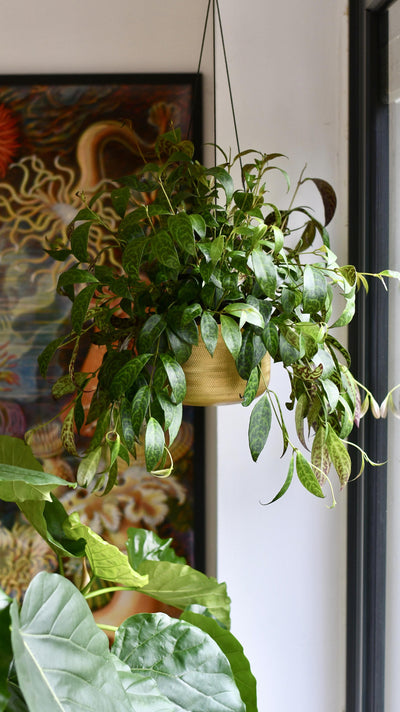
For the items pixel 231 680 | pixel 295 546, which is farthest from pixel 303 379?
Result: pixel 295 546

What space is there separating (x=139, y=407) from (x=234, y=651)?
49 cm

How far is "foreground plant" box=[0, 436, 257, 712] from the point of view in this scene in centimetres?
63

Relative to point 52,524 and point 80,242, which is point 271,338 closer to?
point 80,242

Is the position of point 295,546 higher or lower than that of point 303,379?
lower

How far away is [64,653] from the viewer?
0.66 meters

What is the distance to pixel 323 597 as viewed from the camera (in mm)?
1615

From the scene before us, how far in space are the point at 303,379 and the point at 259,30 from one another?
90 cm

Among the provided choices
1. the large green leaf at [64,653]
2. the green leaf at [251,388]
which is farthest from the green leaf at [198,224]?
the large green leaf at [64,653]

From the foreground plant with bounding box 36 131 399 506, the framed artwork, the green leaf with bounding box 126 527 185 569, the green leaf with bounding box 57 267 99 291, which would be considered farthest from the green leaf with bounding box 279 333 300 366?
the framed artwork

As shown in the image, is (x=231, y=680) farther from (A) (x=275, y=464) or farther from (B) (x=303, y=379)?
(A) (x=275, y=464)

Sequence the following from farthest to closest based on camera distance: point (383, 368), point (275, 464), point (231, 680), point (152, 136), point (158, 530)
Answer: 1. point (158, 530)
2. point (152, 136)
3. point (275, 464)
4. point (383, 368)
5. point (231, 680)

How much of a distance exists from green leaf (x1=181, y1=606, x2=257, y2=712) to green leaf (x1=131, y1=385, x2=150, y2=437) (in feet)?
1.27

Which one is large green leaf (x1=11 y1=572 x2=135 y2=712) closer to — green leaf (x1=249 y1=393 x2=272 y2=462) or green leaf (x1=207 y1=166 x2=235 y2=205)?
green leaf (x1=249 y1=393 x2=272 y2=462)

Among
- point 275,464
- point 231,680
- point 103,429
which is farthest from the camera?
point 275,464
